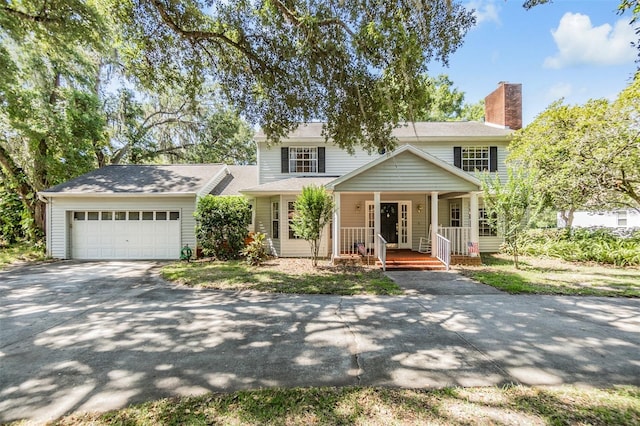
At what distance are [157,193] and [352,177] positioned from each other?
8.57 m

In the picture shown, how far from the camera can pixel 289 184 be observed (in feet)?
41.8

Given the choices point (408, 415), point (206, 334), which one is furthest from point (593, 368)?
point (206, 334)

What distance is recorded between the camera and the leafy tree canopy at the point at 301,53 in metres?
6.40

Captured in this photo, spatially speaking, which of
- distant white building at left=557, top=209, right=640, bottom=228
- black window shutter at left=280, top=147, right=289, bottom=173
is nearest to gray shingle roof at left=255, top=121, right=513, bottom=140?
black window shutter at left=280, top=147, right=289, bottom=173

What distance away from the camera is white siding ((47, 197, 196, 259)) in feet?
42.0

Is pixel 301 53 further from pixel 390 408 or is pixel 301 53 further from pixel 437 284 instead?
pixel 390 408

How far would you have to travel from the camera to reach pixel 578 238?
12.7m

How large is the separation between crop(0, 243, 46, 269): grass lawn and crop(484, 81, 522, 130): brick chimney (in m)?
22.6

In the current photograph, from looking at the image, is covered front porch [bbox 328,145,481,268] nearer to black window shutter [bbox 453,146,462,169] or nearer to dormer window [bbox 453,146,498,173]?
black window shutter [bbox 453,146,462,169]

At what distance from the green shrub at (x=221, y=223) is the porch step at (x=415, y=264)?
572cm

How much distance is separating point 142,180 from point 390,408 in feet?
49.4

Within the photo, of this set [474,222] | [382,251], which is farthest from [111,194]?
[474,222]

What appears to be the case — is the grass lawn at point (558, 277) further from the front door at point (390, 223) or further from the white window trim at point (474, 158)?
the white window trim at point (474, 158)

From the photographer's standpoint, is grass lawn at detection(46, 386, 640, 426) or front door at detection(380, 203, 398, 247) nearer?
grass lawn at detection(46, 386, 640, 426)
